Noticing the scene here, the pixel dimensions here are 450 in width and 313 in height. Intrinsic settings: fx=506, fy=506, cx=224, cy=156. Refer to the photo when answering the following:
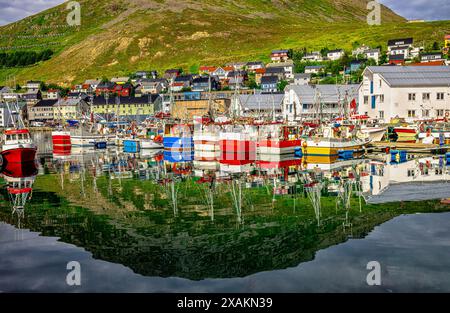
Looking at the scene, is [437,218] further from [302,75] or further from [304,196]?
[302,75]

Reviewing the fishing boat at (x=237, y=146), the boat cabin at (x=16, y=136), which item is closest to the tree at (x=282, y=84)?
the fishing boat at (x=237, y=146)

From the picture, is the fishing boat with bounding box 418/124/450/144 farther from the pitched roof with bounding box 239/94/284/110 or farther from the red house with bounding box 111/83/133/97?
the red house with bounding box 111/83/133/97

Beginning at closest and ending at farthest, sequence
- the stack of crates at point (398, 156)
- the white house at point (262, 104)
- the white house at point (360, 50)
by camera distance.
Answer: the stack of crates at point (398, 156), the white house at point (262, 104), the white house at point (360, 50)

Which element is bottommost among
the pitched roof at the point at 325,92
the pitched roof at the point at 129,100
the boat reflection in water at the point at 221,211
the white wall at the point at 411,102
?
the boat reflection in water at the point at 221,211

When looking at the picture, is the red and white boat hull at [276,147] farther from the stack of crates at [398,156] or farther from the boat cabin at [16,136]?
the boat cabin at [16,136]

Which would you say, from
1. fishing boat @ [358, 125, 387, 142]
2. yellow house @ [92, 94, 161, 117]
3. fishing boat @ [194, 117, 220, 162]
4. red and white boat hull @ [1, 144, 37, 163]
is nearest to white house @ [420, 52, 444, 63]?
yellow house @ [92, 94, 161, 117]
